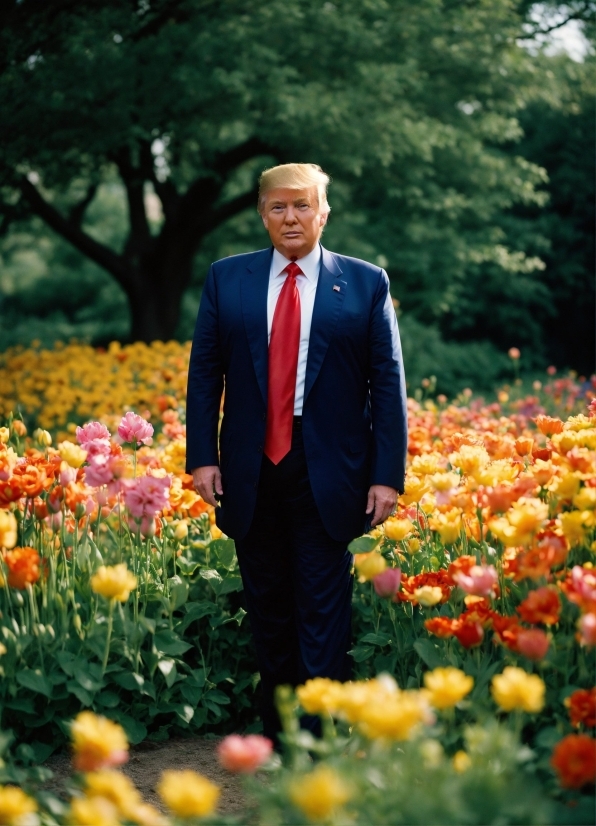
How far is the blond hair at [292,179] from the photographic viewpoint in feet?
9.39

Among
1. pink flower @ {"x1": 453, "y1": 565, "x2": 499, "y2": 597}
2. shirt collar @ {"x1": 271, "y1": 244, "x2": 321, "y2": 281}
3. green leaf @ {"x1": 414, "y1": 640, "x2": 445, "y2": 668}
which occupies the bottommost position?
green leaf @ {"x1": 414, "y1": 640, "x2": 445, "y2": 668}

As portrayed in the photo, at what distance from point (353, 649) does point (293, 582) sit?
29 centimetres

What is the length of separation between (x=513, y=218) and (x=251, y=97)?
7183mm

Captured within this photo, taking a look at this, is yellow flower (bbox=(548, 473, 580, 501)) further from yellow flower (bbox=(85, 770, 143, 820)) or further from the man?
yellow flower (bbox=(85, 770, 143, 820))

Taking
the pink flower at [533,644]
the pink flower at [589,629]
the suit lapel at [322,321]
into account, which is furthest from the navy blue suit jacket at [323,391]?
the pink flower at [589,629]

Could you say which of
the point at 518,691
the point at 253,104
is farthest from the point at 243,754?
the point at 253,104

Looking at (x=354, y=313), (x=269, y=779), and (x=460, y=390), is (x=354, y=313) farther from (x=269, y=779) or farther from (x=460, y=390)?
(x=460, y=390)

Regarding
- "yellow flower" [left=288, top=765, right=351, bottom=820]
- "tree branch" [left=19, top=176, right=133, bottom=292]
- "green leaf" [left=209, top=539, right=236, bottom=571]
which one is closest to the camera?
"yellow flower" [left=288, top=765, right=351, bottom=820]

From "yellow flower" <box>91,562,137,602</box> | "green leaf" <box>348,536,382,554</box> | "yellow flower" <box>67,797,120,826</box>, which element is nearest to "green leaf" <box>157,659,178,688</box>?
"yellow flower" <box>91,562,137,602</box>

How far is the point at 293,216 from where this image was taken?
114 inches

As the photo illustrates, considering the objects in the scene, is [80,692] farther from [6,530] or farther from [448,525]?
[448,525]

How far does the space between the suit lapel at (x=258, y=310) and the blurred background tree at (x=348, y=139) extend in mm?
5218

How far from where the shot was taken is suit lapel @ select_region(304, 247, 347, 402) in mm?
2887

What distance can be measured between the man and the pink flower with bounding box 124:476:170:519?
0.31m
